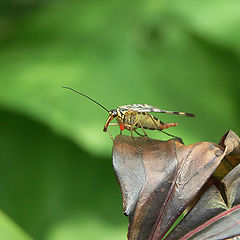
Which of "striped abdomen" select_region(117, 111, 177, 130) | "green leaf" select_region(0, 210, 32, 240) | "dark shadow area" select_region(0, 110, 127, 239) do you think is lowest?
"dark shadow area" select_region(0, 110, 127, 239)

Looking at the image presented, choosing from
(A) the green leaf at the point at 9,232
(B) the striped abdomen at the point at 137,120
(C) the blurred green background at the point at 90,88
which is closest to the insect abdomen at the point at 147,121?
(B) the striped abdomen at the point at 137,120

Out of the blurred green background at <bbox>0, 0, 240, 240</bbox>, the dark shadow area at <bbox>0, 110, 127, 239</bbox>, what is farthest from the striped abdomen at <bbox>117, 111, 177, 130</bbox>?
the dark shadow area at <bbox>0, 110, 127, 239</bbox>

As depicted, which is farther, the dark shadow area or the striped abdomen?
the dark shadow area

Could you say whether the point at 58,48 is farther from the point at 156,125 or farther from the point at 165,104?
the point at 156,125

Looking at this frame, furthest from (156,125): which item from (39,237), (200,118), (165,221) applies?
(200,118)

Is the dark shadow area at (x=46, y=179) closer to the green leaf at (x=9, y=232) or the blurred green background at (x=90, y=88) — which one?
the blurred green background at (x=90, y=88)

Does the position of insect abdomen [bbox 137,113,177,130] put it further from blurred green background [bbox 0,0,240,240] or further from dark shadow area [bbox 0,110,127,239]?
dark shadow area [bbox 0,110,127,239]

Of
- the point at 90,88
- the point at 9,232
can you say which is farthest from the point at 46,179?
the point at 9,232

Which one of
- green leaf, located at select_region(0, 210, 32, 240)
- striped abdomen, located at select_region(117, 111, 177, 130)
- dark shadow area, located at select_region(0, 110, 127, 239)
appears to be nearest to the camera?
green leaf, located at select_region(0, 210, 32, 240)

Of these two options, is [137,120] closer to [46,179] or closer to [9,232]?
[9,232]
